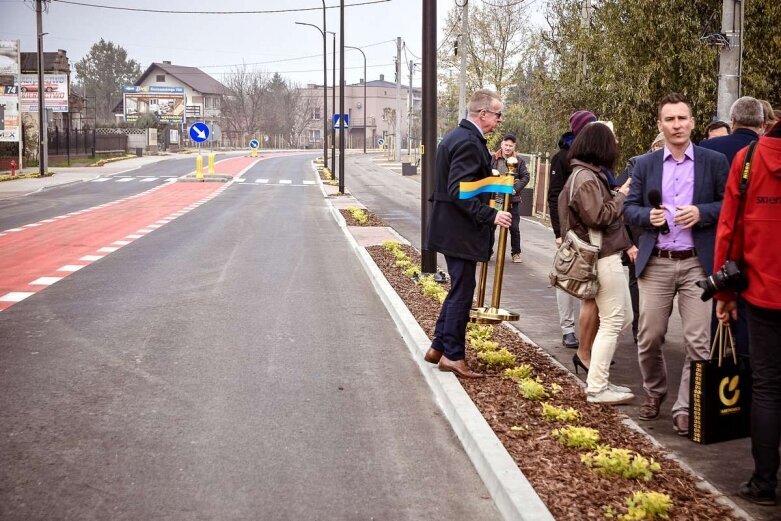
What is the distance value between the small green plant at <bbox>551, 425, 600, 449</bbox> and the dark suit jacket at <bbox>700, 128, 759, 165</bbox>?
235 centimetres

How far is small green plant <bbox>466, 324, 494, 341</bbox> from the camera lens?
842cm

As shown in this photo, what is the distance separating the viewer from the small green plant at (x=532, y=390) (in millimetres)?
6418

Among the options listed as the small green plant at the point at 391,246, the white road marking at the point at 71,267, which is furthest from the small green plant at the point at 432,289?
the white road marking at the point at 71,267

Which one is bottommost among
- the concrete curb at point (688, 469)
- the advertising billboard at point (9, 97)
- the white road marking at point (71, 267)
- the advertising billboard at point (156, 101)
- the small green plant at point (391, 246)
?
the white road marking at point (71, 267)

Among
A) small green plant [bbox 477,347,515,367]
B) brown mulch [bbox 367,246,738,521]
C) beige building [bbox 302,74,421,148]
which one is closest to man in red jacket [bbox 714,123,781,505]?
brown mulch [bbox 367,246,738,521]

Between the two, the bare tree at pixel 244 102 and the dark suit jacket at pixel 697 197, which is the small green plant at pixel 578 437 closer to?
the dark suit jacket at pixel 697 197

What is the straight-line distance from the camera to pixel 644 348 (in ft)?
20.1

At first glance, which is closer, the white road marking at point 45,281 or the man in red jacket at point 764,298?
the man in red jacket at point 764,298

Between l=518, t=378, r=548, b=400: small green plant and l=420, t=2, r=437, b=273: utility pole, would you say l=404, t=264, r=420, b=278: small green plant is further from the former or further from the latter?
l=518, t=378, r=548, b=400: small green plant

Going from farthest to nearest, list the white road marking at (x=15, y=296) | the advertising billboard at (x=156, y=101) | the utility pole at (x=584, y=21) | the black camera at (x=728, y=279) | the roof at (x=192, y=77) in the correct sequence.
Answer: the roof at (x=192, y=77)
the advertising billboard at (x=156, y=101)
the utility pole at (x=584, y=21)
the white road marking at (x=15, y=296)
the black camera at (x=728, y=279)

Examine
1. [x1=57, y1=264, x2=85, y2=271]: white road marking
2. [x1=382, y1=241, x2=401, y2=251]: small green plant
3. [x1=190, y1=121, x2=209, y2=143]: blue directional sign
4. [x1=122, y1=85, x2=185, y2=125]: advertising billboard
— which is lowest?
[x1=57, y1=264, x2=85, y2=271]: white road marking

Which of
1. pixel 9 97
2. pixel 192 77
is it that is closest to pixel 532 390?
pixel 9 97

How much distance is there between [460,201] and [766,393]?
2740mm

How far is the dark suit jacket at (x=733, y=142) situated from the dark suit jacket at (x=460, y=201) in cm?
160
